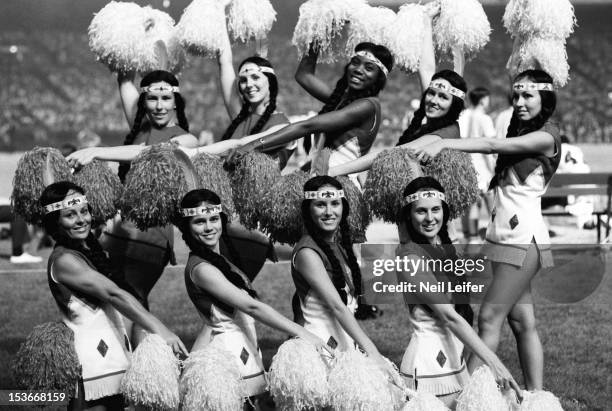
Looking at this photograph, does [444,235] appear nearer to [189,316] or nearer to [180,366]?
[180,366]

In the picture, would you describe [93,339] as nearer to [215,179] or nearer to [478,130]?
[215,179]

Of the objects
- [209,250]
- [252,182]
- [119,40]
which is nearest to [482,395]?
[209,250]

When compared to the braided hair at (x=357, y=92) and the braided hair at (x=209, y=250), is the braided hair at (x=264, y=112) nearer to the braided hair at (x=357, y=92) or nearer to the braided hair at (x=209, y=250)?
the braided hair at (x=357, y=92)

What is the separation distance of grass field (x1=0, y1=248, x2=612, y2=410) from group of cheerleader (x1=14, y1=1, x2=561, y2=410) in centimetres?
95

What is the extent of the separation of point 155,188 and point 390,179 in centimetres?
88

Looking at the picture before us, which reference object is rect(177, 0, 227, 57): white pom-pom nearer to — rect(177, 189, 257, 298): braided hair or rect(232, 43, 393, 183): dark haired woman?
rect(232, 43, 393, 183): dark haired woman

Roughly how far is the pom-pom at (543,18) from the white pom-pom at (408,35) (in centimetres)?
41

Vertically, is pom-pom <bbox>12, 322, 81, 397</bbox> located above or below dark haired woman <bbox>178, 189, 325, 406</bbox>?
below

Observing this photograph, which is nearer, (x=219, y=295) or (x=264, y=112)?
(x=219, y=295)

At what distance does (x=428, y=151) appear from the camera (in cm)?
349

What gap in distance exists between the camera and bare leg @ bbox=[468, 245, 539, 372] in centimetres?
367

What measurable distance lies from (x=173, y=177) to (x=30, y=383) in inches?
35.8

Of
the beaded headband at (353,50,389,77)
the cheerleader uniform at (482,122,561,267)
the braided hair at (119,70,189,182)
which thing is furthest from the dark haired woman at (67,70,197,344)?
the cheerleader uniform at (482,122,561,267)

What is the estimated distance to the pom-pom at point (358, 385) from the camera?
3059mm
